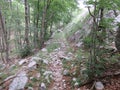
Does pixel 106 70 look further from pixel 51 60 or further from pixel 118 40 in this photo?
pixel 51 60

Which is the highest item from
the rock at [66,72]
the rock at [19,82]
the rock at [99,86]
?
the rock at [99,86]

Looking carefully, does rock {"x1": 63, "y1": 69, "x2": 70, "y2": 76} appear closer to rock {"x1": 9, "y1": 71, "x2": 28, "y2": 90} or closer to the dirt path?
the dirt path

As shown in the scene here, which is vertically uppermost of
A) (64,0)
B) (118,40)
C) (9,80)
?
(64,0)

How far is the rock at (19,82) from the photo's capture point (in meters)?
5.72

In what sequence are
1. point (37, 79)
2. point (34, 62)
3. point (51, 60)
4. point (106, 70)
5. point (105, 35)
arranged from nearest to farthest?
point (105, 35)
point (106, 70)
point (37, 79)
point (34, 62)
point (51, 60)

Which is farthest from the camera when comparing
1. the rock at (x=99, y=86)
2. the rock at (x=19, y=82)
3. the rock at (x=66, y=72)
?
the rock at (x=66, y=72)

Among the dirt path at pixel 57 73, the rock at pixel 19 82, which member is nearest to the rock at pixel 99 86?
the dirt path at pixel 57 73

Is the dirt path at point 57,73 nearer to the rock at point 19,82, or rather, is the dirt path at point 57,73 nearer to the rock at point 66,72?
the rock at point 66,72

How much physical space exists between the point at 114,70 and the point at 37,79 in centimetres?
286

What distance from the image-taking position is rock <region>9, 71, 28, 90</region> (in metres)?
5.72

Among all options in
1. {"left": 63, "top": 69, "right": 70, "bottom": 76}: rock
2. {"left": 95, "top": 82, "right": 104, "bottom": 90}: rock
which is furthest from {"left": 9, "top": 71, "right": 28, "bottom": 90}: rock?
{"left": 95, "top": 82, "right": 104, "bottom": 90}: rock

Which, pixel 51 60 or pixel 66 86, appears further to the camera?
pixel 51 60

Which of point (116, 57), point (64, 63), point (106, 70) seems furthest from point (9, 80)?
point (116, 57)

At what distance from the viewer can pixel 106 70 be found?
5.46m
